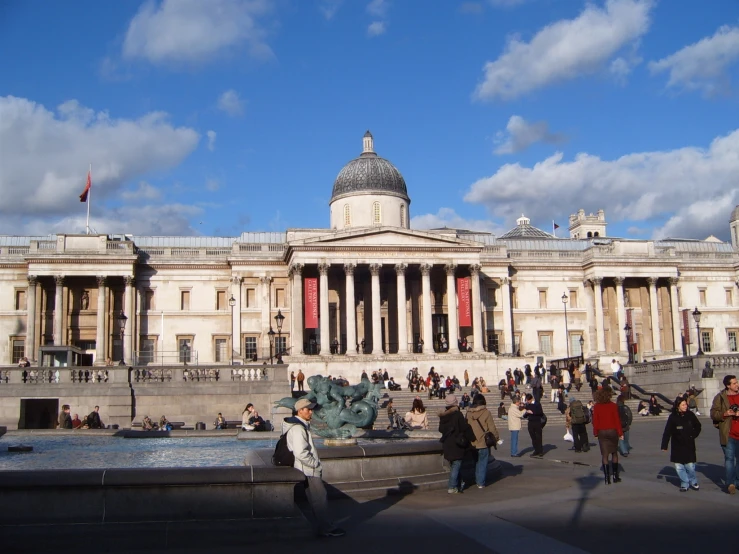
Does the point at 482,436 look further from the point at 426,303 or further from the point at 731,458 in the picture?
the point at 426,303

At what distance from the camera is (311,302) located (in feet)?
182

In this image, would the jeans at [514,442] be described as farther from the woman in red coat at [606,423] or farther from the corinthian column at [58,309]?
the corinthian column at [58,309]

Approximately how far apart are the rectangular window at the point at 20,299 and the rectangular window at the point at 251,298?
1531 centimetres

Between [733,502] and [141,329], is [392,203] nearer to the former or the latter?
[141,329]

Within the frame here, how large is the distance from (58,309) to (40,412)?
1763cm

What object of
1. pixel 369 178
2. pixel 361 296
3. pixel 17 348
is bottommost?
pixel 17 348

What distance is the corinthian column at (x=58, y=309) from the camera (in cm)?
5562

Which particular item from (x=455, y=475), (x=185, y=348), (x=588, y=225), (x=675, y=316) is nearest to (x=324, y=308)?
(x=185, y=348)

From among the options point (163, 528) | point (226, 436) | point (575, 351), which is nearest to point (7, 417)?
point (226, 436)

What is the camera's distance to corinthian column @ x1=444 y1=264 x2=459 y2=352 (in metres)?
55.9

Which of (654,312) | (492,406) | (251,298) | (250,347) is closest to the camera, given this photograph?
(492,406)

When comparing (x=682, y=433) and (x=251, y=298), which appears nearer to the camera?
(x=682, y=433)

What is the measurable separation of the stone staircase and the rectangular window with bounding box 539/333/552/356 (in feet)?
46.1

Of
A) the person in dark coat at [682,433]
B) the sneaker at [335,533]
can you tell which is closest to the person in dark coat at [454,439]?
the person in dark coat at [682,433]
